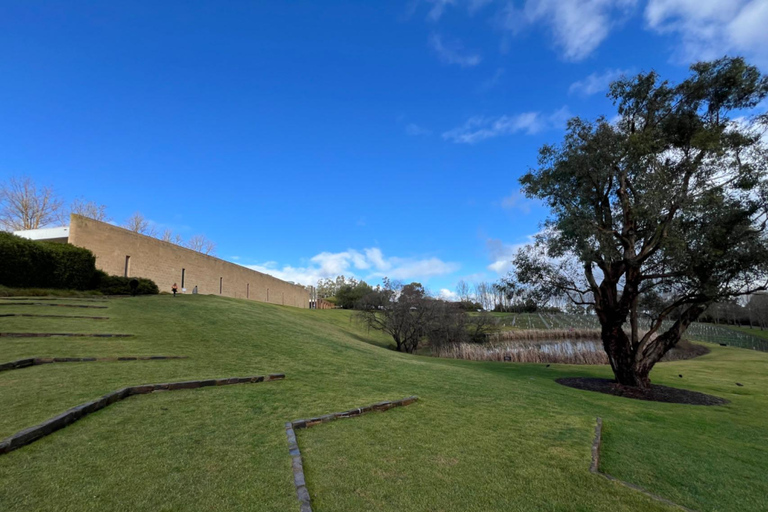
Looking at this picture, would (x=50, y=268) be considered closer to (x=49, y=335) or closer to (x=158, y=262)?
(x=158, y=262)

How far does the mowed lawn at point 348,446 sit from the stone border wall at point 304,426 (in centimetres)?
9

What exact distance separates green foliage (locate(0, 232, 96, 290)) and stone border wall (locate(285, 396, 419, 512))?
64.0 feet

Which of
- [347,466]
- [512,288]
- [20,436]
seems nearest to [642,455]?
[347,466]

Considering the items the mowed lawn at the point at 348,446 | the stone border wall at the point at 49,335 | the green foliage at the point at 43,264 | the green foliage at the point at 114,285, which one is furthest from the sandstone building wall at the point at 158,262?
the mowed lawn at the point at 348,446

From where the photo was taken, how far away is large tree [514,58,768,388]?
9359 mm

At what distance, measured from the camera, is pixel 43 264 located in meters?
17.8

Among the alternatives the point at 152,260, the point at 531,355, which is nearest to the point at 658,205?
the point at 531,355

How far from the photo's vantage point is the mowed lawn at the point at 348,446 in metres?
3.12

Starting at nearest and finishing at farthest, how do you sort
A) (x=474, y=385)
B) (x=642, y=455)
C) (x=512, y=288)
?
(x=642, y=455) < (x=474, y=385) < (x=512, y=288)

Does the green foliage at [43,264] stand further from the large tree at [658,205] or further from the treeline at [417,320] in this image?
the large tree at [658,205]

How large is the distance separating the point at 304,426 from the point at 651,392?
414 inches

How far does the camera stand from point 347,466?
3738 millimetres

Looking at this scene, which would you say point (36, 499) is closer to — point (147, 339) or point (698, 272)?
point (147, 339)

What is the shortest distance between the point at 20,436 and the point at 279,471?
8.41 ft
